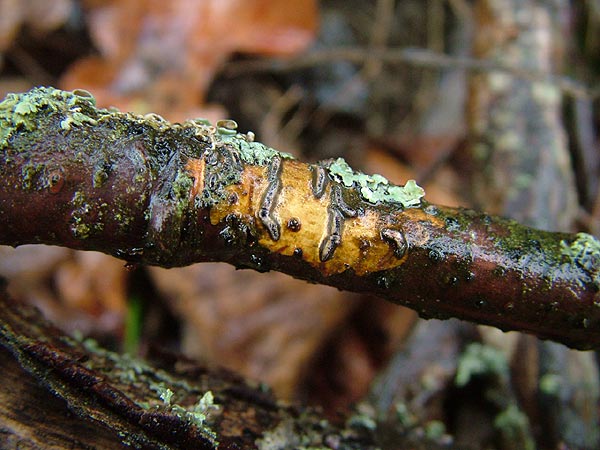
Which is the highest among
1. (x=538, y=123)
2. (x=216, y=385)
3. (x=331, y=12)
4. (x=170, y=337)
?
(x=331, y=12)

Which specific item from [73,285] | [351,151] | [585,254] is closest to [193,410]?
[585,254]

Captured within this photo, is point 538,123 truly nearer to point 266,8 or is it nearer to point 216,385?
point 266,8

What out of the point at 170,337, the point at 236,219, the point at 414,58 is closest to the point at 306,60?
the point at 414,58

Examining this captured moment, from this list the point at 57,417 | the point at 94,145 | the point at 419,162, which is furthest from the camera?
the point at 419,162

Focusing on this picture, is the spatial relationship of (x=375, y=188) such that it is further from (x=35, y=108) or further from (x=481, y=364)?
(x=481, y=364)

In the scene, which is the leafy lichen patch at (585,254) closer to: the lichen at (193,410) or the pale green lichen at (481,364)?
the lichen at (193,410)

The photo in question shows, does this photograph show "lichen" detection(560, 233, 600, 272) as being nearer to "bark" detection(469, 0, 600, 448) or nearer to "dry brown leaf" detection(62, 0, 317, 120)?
"bark" detection(469, 0, 600, 448)

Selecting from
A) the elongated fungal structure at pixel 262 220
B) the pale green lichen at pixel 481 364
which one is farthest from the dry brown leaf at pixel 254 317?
the elongated fungal structure at pixel 262 220
